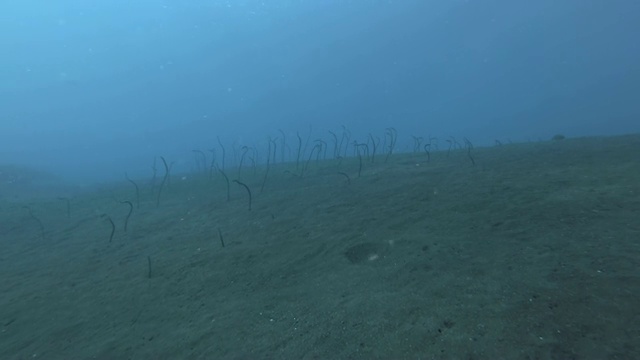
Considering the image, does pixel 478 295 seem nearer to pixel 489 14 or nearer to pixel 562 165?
pixel 562 165

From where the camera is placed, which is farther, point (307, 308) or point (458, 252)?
point (458, 252)

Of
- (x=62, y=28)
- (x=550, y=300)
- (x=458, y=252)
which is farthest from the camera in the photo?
(x=62, y=28)

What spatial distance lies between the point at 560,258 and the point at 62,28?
682ft

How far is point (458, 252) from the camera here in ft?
13.8

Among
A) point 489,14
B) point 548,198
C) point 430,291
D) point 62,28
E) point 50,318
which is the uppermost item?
point 62,28

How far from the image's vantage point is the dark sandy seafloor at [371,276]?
117 inches

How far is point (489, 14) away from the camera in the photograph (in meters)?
99.9

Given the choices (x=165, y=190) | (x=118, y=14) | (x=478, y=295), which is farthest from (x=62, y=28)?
(x=478, y=295)

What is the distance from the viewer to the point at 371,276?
4.11 m

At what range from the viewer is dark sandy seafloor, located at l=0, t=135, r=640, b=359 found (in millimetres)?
2971

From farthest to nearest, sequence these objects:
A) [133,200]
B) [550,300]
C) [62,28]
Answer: [62,28] → [133,200] → [550,300]

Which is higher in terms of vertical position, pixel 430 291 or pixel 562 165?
pixel 562 165

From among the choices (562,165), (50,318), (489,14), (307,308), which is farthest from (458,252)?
(489,14)

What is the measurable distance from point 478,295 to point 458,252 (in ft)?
2.92
